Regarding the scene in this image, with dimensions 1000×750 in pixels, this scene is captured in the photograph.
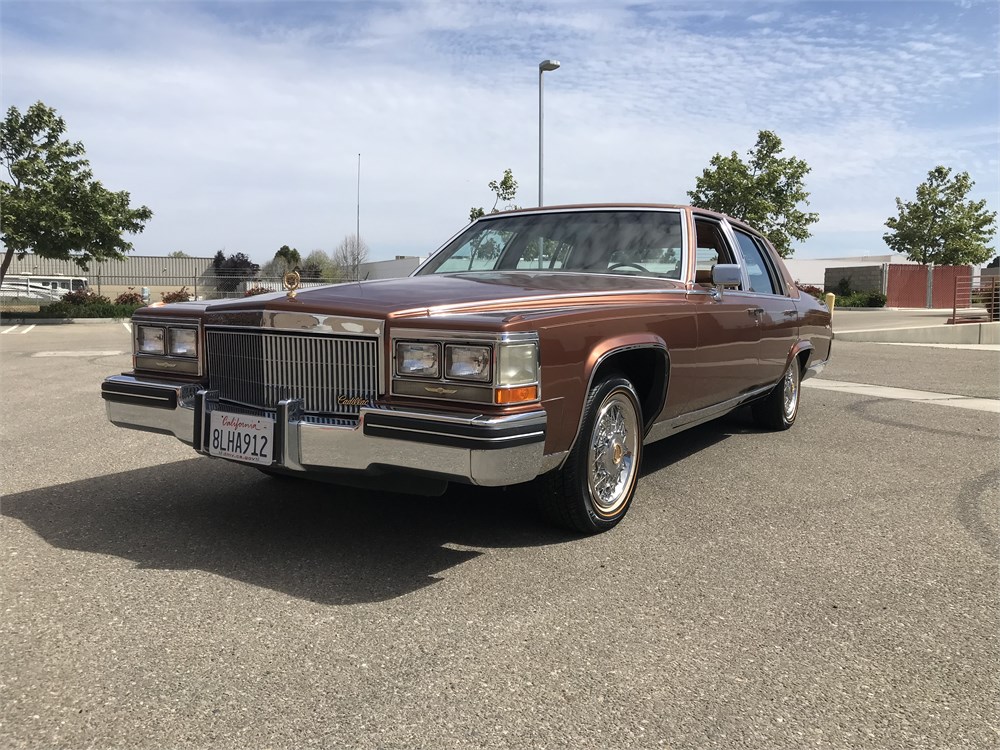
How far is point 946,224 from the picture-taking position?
47562 mm

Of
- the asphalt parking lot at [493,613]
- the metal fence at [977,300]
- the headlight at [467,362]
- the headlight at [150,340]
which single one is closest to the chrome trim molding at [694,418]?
the asphalt parking lot at [493,613]

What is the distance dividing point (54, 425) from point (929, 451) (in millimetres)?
6609

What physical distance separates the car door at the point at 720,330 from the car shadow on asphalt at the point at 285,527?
1.32 meters

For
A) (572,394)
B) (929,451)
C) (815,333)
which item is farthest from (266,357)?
(815,333)

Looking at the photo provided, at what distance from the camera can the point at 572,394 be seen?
3.28 m

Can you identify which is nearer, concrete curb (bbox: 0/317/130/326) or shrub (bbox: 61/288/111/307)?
concrete curb (bbox: 0/317/130/326)

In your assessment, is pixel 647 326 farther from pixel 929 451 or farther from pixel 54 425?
pixel 54 425

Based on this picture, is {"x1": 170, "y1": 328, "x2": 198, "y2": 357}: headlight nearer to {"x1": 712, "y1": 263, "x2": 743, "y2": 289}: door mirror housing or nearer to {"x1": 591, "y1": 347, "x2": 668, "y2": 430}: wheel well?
{"x1": 591, "y1": 347, "x2": 668, "y2": 430}: wheel well

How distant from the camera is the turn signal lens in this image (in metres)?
2.97

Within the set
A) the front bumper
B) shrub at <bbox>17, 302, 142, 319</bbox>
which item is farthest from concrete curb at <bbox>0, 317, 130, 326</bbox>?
the front bumper

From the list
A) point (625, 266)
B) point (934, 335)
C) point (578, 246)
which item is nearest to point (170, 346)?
point (578, 246)

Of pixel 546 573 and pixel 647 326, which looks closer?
pixel 546 573

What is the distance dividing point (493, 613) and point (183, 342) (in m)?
2.06

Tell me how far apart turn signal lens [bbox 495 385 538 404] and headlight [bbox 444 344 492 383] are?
0.26 ft
